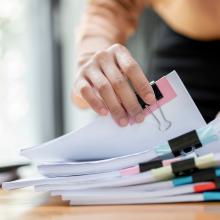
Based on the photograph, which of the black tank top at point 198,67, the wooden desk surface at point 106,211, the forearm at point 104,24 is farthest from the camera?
the black tank top at point 198,67

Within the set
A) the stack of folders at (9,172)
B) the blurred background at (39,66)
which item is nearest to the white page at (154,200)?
the stack of folders at (9,172)

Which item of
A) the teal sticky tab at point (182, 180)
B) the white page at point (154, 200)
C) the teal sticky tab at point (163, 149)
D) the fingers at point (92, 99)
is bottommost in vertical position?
the white page at point (154, 200)

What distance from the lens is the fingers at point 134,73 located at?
0.64 metres

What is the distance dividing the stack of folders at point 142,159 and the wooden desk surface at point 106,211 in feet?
0.06

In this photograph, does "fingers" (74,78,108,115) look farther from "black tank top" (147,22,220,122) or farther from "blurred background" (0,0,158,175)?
"blurred background" (0,0,158,175)

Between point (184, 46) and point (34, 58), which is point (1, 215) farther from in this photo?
point (34, 58)

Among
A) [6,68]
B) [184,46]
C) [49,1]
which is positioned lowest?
[184,46]

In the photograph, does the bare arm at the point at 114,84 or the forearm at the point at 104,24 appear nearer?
the bare arm at the point at 114,84

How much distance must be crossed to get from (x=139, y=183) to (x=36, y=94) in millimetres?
1696

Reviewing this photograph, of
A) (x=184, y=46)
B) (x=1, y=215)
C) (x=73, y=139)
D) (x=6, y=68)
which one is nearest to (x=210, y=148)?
(x=73, y=139)

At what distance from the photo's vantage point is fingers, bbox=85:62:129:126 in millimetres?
641

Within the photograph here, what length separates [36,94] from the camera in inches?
87.2

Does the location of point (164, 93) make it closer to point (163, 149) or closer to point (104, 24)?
point (163, 149)

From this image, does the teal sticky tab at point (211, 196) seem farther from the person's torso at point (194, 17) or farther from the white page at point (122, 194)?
the person's torso at point (194, 17)
